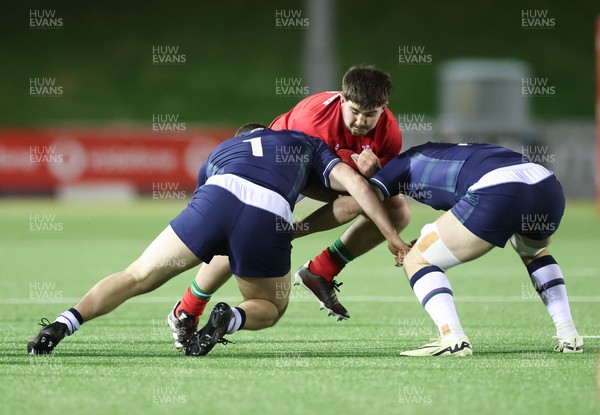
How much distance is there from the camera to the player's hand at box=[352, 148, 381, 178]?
6.96 meters

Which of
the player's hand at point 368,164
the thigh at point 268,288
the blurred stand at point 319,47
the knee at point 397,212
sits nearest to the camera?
the thigh at point 268,288

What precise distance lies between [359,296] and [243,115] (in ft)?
81.1

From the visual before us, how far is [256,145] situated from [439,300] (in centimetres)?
136

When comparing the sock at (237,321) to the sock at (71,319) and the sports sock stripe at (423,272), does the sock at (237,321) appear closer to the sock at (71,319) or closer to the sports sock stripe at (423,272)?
the sock at (71,319)

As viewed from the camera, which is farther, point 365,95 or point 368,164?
point 368,164

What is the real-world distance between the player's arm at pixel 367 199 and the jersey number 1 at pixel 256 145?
17.3 inches

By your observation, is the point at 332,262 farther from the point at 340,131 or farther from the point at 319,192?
the point at 340,131

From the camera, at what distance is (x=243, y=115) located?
113ft

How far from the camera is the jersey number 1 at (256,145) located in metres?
6.54

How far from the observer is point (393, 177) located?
264 inches

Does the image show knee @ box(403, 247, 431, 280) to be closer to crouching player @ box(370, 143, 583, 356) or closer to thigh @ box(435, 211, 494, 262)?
crouching player @ box(370, 143, 583, 356)

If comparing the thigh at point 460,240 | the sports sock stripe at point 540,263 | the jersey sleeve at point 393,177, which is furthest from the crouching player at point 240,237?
the sports sock stripe at point 540,263

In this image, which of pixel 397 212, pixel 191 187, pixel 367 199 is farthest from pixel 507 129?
pixel 367 199

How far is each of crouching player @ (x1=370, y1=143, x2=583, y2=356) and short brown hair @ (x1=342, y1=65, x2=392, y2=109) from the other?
14.6 inches
